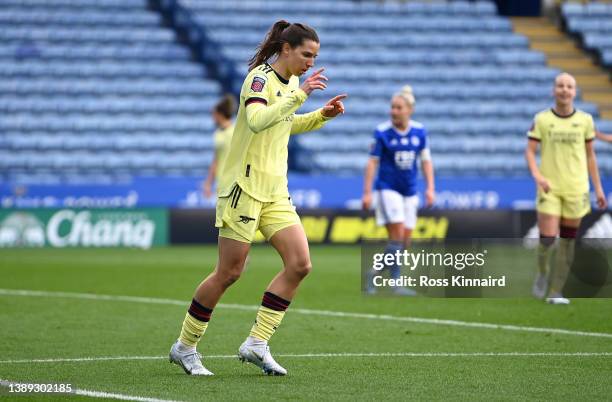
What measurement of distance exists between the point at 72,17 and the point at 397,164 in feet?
62.4

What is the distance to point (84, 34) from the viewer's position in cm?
3133

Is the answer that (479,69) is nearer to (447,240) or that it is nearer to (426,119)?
(426,119)

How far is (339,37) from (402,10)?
105 inches

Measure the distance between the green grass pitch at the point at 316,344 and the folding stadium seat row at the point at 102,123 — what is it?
40.4ft

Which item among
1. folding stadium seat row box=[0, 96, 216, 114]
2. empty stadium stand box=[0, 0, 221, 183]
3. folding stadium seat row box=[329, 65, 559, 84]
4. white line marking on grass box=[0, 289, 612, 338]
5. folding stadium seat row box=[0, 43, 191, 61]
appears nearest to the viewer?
white line marking on grass box=[0, 289, 612, 338]

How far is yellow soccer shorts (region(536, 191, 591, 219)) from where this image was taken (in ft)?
43.5

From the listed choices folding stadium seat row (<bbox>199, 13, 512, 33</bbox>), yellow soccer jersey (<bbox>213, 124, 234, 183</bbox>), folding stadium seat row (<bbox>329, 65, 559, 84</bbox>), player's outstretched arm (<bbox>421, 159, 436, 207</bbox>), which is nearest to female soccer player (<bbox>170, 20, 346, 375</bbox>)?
player's outstretched arm (<bbox>421, 159, 436, 207</bbox>)

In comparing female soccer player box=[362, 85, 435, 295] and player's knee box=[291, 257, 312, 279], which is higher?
player's knee box=[291, 257, 312, 279]

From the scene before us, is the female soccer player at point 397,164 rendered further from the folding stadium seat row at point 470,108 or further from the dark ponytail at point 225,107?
the folding stadium seat row at point 470,108

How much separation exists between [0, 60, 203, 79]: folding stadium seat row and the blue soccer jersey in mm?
17134

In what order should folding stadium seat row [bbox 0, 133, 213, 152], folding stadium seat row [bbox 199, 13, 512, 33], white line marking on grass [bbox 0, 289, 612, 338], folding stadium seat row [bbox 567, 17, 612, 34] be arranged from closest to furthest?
white line marking on grass [bbox 0, 289, 612, 338], folding stadium seat row [bbox 0, 133, 213, 152], folding stadium seat row [bbox 199, 13, 512, 33], folding stadium seat row [bbox 567, 17, 612, 34]

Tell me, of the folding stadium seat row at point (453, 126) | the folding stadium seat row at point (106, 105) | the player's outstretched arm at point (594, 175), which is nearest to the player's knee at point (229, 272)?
the player's outstretched arm at point (594, 175)

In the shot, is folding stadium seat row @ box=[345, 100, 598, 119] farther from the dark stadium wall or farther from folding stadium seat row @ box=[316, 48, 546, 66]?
the dark stadium wall

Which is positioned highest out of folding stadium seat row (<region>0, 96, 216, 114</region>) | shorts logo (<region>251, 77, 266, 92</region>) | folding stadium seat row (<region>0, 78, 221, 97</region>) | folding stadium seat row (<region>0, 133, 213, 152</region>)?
shorts logo (<region>251, 77, 266, 92</region>)
